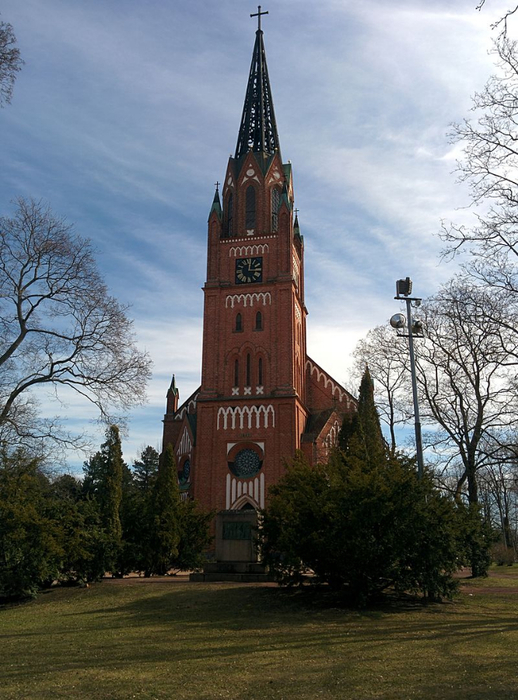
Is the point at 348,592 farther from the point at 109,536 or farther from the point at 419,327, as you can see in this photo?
the point at 109,536

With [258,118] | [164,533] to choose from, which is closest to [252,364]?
[164,533]

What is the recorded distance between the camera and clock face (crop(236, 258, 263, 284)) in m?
40.9

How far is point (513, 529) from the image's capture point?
5978 centimetres

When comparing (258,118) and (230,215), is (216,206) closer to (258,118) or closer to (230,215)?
(230,215)

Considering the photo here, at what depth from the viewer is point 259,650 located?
9.41 metres

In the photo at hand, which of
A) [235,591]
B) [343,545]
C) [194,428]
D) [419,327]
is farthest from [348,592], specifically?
[194,428]

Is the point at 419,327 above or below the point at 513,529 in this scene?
above

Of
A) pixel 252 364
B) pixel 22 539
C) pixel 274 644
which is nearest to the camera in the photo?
pixel 274 644

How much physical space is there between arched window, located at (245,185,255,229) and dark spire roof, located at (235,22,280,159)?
3.71 m

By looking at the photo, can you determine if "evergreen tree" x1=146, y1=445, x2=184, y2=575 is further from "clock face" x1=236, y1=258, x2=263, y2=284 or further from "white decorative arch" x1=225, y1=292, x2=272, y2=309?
"clock face" x1=236, y1=258, x2=263, y2=284

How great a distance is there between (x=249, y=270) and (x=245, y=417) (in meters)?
10.1

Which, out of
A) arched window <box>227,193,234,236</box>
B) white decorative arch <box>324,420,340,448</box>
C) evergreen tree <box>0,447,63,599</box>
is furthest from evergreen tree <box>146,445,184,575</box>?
arched window <box>227,193,234,236</box>

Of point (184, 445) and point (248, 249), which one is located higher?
point (248, 249)

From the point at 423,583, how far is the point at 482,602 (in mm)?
2308
